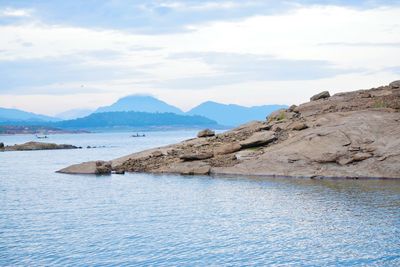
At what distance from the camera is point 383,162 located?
5625cm

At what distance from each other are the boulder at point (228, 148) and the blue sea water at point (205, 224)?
9.37 m

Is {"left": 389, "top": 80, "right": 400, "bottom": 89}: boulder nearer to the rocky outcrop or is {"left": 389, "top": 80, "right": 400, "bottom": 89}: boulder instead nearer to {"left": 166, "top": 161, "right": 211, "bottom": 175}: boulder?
{"left": 166, "top": 161, "right": 211, "bottom": 175}: boulder

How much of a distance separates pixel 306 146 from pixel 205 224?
24995 millimetres

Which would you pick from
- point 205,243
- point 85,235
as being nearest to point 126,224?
point 85,235

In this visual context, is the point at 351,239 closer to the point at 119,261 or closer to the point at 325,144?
the point at 119,261

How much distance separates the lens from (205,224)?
122ft

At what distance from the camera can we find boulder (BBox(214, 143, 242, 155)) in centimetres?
6672

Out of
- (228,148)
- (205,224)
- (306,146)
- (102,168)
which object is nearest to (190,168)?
(228,148)

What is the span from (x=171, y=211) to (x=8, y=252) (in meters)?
13.3

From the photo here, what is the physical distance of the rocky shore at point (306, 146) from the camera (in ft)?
188

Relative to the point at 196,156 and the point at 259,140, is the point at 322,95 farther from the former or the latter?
the point at 196,156

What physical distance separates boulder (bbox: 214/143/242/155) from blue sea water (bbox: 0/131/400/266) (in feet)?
30.7

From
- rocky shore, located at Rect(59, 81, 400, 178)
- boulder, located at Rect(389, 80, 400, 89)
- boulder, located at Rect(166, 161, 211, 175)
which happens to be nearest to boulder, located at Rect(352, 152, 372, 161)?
rocky shore, located at Rect(59, 81, 400, 178)

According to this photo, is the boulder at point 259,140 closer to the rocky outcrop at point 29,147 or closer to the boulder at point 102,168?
the boulder at point 102,168
